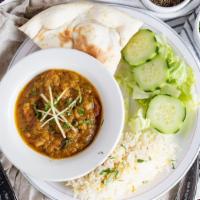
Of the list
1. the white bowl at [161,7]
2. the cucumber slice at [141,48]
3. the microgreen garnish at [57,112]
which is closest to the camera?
the microgreen garnish at [57,112]

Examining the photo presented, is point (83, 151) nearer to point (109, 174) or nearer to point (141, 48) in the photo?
point (109, 174)

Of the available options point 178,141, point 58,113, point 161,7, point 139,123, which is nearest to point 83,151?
point 58,113

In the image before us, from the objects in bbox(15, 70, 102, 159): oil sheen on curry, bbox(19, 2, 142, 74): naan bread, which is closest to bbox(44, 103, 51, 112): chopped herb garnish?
bbox(15, 70, 102, 159): oil sheen on curry

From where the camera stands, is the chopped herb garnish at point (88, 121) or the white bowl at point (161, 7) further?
the white bowl at point (161, 7)

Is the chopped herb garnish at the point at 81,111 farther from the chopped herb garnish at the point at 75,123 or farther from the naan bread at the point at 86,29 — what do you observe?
the naan bread at the point at 86,29

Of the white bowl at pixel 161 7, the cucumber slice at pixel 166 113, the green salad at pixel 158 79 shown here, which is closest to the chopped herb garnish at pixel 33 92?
the green salad at pixel 158 79

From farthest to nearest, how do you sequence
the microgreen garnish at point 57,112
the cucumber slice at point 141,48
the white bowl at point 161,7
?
the white bowl at point 161,7, the cucumber slice at point 141,48, the microgreen garnish at point 57,112

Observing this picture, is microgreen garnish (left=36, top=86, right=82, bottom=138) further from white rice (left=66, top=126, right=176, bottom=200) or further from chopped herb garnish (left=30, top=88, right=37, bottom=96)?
white rice (left=66, top=126, right=176, bottom=200)

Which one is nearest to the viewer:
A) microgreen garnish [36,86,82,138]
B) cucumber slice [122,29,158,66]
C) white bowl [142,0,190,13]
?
microgreen garnish [36,86,82,138]
